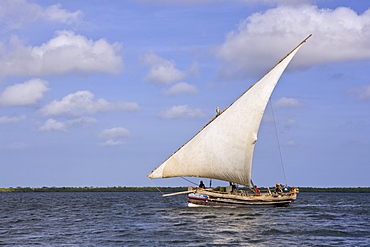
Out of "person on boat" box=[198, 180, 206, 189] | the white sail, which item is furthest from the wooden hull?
the white sail

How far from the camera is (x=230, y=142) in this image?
44.5m

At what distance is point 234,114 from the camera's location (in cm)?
4441

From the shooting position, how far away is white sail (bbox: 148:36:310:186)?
144 feet

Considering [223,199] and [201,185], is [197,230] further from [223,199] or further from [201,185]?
[201,185]

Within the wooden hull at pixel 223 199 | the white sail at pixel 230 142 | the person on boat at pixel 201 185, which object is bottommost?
the wooden hull at pixel 223 199

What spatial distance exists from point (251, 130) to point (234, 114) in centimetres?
198

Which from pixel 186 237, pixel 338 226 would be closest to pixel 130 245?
pixel 186 237

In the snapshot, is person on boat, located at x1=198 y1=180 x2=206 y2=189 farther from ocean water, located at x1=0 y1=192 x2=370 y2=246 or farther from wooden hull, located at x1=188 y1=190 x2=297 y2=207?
ocean water, located at x1=0 y1=192 x2=370 y2=246

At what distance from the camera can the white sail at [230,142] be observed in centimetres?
4402

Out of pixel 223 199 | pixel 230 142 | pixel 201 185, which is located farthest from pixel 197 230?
pixel 201 185

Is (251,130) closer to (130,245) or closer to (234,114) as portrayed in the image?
(234,114)

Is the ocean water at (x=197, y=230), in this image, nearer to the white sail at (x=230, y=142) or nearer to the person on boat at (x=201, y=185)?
the white sail at (x=230, y=142)

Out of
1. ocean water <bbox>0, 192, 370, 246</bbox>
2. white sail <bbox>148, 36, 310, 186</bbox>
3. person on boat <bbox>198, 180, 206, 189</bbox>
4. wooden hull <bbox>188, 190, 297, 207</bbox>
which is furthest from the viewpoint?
person on boat <bbox>198, 180, 206, 189</bbox>

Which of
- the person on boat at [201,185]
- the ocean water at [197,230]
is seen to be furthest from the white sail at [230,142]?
the ocean water at [197,230]
